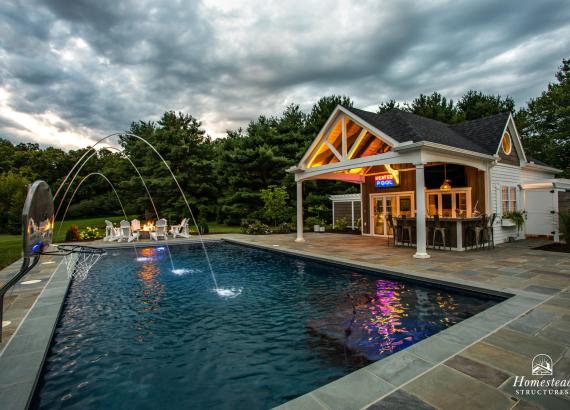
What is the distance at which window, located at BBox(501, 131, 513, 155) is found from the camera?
1262 cm

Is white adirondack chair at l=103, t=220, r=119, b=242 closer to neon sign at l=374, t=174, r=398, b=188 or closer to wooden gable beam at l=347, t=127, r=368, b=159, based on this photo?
wooden gable beam at l=347, t=127, r=368, b=159

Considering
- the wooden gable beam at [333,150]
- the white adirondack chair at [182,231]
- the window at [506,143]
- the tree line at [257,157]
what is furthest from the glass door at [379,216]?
the white adirondack chair at [182,231]

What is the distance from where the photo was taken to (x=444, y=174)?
494 inches

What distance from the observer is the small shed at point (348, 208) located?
18.4 metres

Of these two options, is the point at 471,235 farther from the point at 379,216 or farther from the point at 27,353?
the point at 27,353

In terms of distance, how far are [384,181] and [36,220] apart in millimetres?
14016

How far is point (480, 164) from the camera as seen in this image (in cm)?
1115

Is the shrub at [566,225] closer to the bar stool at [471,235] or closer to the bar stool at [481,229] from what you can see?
the bar stool at [481,229]

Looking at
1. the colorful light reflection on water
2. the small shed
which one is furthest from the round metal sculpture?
the small shed

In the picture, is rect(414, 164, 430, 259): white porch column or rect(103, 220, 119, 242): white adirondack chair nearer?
rect(414, 164, 430, 259): white porch column

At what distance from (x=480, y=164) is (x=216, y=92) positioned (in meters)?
16.3

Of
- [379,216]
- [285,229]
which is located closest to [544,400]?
[379,216]

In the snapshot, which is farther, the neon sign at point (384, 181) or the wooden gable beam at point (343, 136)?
the neon sign at point (384, 181)

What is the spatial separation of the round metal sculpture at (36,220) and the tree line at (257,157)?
16799mm
